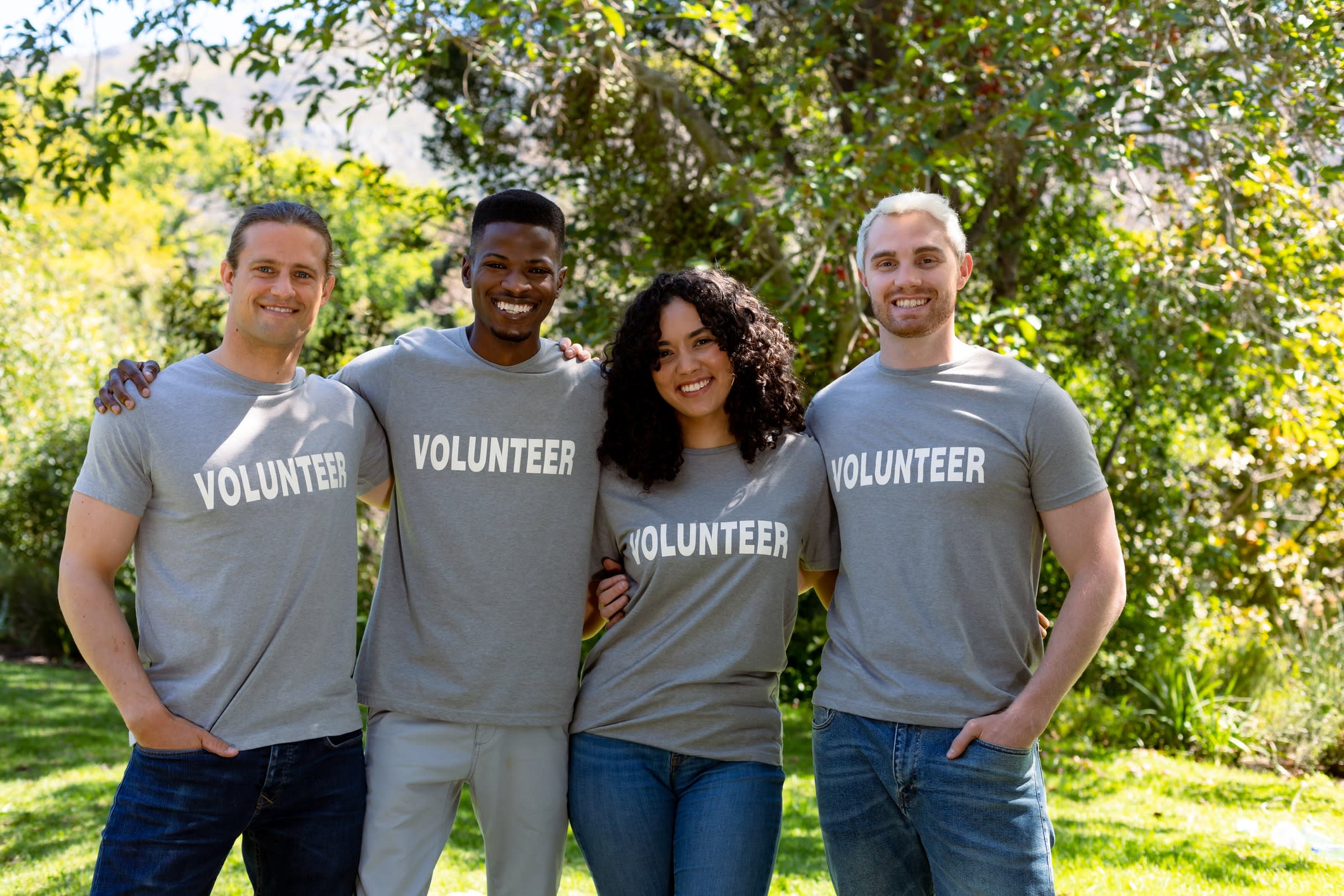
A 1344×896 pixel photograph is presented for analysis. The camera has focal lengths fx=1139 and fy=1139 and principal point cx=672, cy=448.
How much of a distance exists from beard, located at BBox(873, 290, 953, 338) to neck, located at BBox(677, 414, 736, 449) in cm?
49

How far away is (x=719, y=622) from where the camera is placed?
2787 mm

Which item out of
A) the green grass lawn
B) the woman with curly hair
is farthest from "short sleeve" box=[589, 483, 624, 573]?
the green grass lawn

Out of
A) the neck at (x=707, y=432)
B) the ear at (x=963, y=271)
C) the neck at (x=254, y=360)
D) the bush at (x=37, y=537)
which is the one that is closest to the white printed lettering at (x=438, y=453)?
the neck at (x=254, y=360)

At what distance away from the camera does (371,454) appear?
2.99m

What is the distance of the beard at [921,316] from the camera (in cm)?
282

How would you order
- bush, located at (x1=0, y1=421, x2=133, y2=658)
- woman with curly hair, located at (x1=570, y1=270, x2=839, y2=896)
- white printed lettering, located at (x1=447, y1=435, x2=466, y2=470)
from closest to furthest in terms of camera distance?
woman with curly hair, located at (x1=570, y1=270, x2=839, y2=896) → white printed lettering, located at (x1=447, y1=435, x2=466, y2=470) → bush, located at (x1=0, y1=421, x2=133, y2=658)

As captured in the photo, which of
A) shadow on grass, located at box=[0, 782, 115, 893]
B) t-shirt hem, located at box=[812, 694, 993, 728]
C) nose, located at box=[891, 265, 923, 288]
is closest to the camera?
t-shirt hem, located at box=[812, 694, 993, 728]

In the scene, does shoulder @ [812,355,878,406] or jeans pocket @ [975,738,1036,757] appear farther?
shoulder @ [812,355,878,406]

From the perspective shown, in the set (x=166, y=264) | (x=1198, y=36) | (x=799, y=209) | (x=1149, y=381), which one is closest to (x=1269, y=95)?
(x=799, y=209)

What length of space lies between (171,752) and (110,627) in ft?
1.01

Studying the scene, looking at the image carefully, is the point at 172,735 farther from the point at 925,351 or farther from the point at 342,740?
the point at 925,351

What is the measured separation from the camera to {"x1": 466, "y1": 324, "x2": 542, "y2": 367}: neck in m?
3.04

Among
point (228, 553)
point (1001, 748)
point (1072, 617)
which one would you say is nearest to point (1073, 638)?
point (1072, 617)

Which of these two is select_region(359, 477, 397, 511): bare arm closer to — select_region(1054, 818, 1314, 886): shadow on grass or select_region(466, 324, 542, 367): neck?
select_region(466, 324, 542, 367): neck
